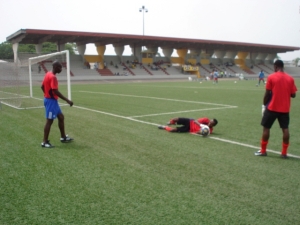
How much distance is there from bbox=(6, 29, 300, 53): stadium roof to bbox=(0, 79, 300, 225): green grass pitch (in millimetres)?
37662

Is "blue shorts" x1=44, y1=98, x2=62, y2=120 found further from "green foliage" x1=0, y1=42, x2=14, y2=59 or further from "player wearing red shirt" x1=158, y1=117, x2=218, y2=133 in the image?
"green foliage" x1=0, y1=42, x2=14, y2=59

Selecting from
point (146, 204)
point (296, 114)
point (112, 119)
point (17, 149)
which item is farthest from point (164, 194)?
point (296, 114)

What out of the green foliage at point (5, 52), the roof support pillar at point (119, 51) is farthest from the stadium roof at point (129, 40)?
the green foliage at point (5, 52)

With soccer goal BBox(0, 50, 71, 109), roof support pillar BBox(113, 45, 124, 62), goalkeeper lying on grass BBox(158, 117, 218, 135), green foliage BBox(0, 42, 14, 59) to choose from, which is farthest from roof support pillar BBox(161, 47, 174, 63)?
goalkeeper lying on grass BBox(158, 117, 218, 135)

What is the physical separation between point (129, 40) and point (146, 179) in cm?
5119

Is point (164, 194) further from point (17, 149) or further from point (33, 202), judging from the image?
point (17, 149)

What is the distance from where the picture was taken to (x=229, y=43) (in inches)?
2418

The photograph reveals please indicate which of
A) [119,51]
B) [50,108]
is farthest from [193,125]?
[119,51]

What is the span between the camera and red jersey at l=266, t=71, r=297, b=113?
571 cm

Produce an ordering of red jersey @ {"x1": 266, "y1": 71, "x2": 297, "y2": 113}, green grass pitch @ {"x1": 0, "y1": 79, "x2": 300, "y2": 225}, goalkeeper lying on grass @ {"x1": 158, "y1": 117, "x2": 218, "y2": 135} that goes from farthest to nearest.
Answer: goalkeeper lying on grass @ {"x1": 158, "y1": 117, "x2": 218, "y2": 135} < red jersey @ {"x1": 266, "y1": 71, "x2": 297, "y2": 113} < green grass pitch @ {"x1": 0, "y1": 79, "x2": 300, "y2": 225}

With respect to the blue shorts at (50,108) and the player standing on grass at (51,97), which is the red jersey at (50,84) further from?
the blue shorts at (50,108)

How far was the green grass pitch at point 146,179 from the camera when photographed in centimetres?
358

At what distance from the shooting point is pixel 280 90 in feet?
18.8

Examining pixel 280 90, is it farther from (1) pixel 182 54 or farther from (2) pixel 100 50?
(1) pixel 182 54
